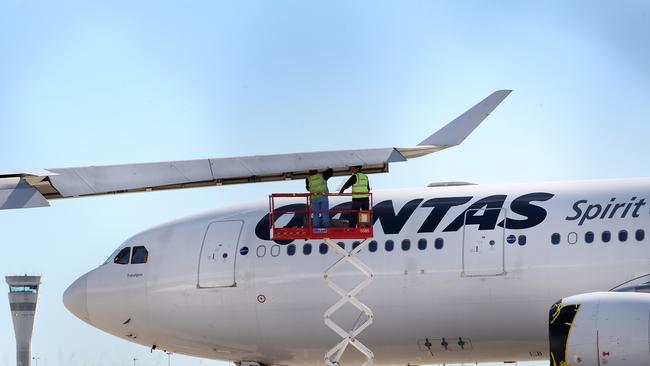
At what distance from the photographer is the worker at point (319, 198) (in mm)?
24078

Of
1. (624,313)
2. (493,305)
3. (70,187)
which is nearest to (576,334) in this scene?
(624,313)

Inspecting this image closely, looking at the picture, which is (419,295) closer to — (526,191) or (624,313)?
(526,191)

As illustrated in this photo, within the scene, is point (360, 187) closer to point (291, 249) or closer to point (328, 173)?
point (328, 173)

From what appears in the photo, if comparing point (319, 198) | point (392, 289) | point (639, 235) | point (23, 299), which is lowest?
point (392, 289)

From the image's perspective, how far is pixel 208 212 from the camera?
89.8 feet

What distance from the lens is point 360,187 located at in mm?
24109

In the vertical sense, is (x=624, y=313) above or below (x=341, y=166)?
below

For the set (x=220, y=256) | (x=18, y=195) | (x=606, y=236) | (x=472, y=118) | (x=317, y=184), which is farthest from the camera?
(x=220, y=256)

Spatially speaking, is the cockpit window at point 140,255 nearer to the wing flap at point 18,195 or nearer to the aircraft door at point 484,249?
the aircraft door at point 484,249

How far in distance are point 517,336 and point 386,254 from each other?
2.98 metres

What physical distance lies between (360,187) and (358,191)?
4.5 inches

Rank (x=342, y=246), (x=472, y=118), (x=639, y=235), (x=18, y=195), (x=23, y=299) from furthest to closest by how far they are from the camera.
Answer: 1. (x=23, y=299)
2. (x=342, y=246)
3. (x=639, y=235)
4. (x=472, y=118)
5. (x=18, y=195)

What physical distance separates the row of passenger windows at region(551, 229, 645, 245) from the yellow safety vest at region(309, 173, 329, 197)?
14.5 feet

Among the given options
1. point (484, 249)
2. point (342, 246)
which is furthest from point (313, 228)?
point (484, 249)
